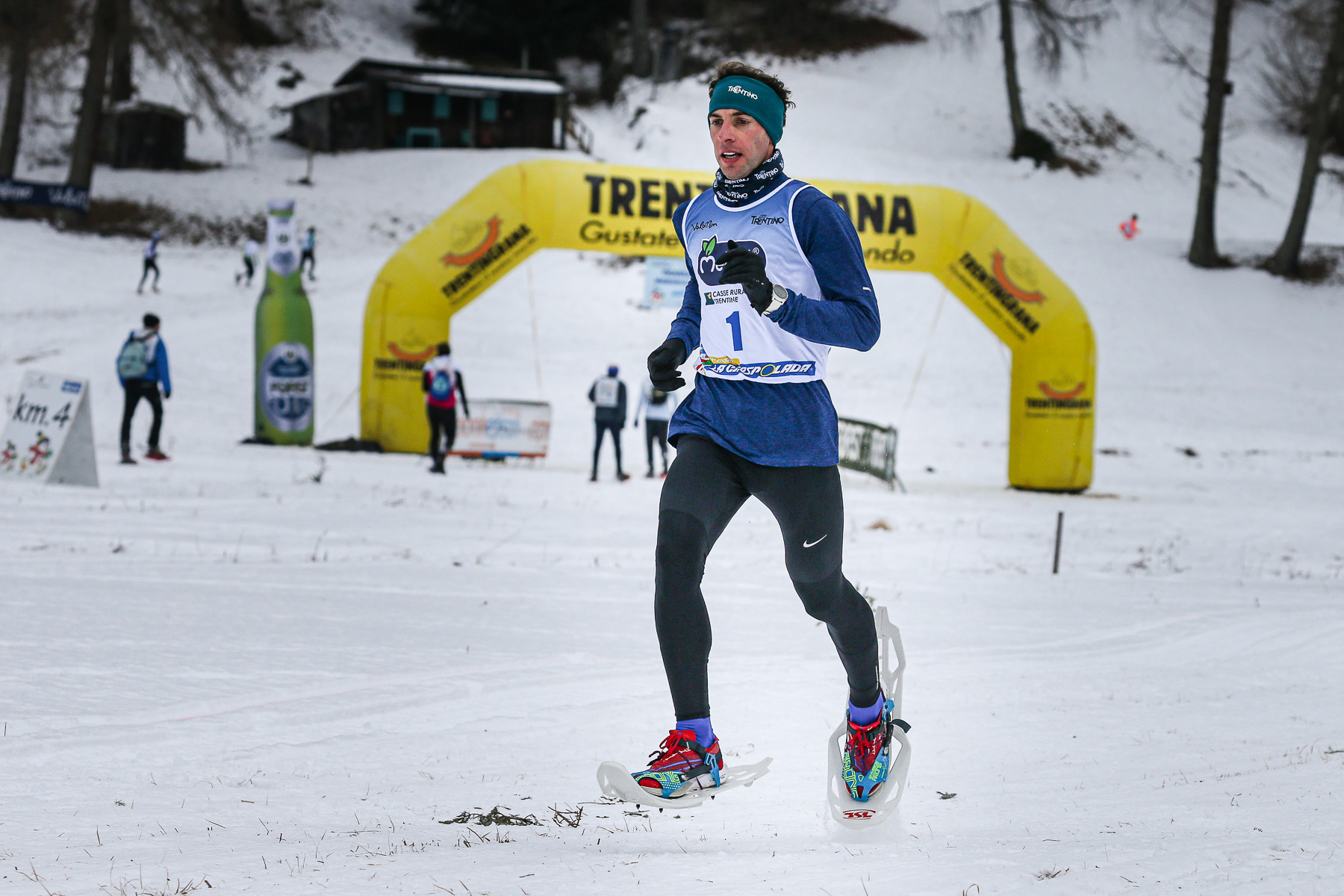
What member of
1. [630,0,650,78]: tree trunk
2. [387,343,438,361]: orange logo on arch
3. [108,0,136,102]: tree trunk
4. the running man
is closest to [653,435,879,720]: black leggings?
[387,343,438,361]: orange logo on arch

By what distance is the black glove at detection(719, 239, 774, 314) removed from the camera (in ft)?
9.37

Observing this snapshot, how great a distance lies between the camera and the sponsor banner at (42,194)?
28.9 metres

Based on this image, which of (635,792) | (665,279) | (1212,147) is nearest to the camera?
(635,792)

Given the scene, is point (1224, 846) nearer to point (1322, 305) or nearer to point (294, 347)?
point (294, 347)

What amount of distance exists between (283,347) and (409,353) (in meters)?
1.88

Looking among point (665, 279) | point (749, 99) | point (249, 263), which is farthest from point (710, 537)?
point (249, 263)

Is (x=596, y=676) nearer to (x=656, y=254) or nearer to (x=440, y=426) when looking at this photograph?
(x=440, y=426)

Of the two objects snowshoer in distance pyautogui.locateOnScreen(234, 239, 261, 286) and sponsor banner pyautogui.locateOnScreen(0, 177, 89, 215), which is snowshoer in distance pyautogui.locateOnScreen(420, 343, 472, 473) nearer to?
snowshoer in distance pyautogui.locateOnScreen(234, 239, 261, 286)

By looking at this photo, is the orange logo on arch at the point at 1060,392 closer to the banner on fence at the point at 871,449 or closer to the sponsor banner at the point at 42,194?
the banner on fence at the point at 871,449

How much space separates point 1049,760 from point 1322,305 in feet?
89.6

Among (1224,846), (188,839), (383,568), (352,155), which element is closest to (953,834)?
(1224,846)

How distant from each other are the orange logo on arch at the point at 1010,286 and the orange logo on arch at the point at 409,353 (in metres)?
6.99

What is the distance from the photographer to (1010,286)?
1390 cm

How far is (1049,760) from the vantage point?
12.6ft
